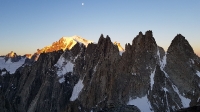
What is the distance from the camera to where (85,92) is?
193 m

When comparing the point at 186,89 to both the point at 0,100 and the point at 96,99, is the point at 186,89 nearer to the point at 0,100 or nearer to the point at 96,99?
the point at 96,99

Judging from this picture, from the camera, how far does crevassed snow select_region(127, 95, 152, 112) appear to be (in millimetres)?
124375

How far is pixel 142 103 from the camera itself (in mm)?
128000

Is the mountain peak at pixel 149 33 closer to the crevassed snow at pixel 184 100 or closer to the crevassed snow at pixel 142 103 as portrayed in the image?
the crevassed snow at pixel 184 100

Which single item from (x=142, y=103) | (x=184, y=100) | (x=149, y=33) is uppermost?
(x=149, y=33)

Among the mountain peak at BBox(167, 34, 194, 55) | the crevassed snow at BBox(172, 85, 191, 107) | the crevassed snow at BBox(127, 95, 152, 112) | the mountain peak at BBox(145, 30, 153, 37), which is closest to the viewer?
the crevassed snow at BBox(127, 95, 152, 112)

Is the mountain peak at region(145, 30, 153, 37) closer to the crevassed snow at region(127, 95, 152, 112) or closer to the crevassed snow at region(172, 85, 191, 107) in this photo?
the crevassed snow at region(172, 85, 191, 107)

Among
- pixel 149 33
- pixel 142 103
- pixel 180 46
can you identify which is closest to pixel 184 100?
pixel 142 103

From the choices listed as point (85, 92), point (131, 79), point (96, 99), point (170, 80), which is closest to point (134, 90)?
point (131, 79)

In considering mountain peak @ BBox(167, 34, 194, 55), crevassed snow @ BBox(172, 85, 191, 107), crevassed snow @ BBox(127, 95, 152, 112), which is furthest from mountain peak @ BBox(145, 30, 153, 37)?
crevassed snow @ BBox(127, 95, 152, 112)

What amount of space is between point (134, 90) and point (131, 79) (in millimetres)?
7615

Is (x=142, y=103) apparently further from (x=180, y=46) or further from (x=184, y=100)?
(x=180, y=46)

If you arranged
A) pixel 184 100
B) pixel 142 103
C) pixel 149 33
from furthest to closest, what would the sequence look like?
pixel 149 33 → pixel 184 100 → pixel 142 103

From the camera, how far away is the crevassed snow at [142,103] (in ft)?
408
